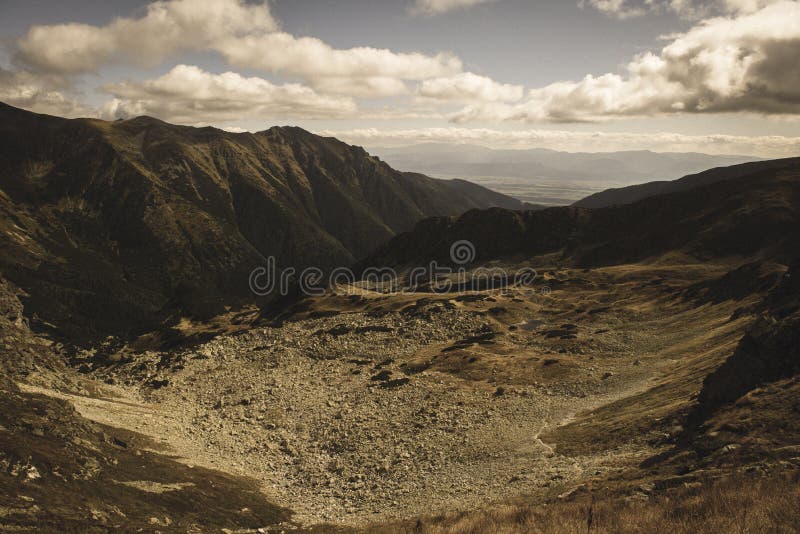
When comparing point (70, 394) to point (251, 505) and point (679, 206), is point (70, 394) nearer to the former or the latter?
point (251, 505)

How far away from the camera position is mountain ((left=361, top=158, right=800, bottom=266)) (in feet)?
462

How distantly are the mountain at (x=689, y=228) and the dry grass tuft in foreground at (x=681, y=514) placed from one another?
140 meters

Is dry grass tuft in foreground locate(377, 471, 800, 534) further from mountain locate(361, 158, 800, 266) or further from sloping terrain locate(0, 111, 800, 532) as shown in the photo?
mountain locate(361, 158, 800, 266)

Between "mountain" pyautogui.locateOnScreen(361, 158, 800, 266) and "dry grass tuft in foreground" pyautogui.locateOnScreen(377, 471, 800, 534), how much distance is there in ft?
459

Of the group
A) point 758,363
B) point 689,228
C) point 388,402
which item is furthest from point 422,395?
point 689,228

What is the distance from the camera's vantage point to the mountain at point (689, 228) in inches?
5545

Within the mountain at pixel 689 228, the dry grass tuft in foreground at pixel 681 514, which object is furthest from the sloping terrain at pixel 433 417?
the mountain at pixel 689 228

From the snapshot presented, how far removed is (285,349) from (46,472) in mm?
52753

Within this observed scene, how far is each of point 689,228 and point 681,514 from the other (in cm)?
16950

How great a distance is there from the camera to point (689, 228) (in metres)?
157

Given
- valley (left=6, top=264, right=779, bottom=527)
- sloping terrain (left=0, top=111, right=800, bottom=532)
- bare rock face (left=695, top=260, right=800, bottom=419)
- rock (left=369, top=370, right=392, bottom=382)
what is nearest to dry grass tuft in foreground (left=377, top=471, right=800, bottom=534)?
sloping terrain (left=0, top=111, right=800, bottom=532)

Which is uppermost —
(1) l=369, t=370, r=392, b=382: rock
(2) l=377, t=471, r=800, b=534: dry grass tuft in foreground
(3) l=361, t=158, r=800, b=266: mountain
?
(3) l=361, t=158, r=800, b=266: mountain

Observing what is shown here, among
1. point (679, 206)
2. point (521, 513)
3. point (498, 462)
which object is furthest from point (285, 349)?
point (679, 206)

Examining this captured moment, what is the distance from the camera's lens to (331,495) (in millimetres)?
36250
